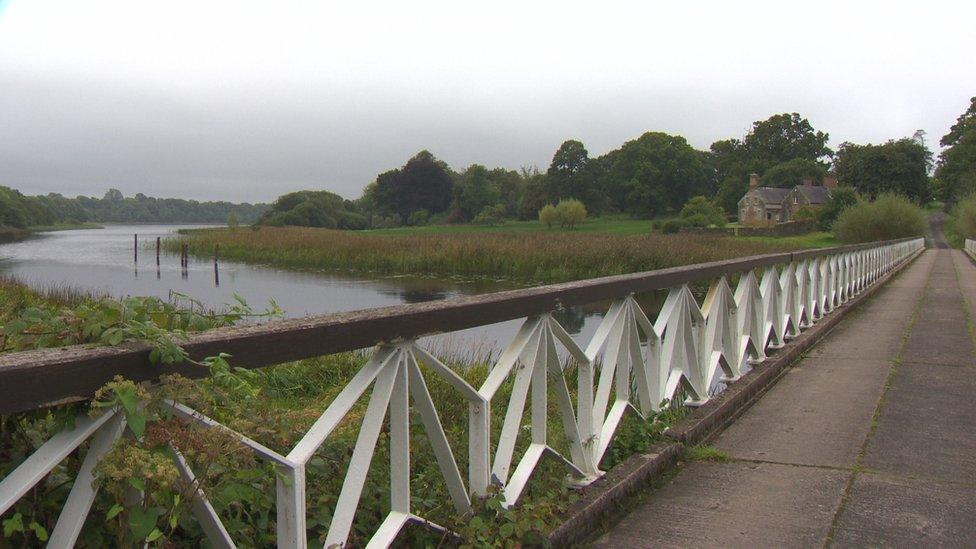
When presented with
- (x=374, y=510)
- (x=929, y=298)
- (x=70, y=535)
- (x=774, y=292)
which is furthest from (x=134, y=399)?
(x=929, y=298)

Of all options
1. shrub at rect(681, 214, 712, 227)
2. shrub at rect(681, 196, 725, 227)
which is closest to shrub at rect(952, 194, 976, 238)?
shrub at rect(681, 214, 712, 227)

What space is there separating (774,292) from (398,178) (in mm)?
116968

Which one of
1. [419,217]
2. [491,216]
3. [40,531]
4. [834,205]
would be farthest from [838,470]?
[419,217]

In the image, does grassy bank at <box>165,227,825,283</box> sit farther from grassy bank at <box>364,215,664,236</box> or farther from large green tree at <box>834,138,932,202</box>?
large green tree at <box>834,138,932,202</box>

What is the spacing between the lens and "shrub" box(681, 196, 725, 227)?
74250 millimetres

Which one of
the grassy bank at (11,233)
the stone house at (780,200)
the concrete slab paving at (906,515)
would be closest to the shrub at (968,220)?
the stone house at (780,200)

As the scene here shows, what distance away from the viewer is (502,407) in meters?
6.41

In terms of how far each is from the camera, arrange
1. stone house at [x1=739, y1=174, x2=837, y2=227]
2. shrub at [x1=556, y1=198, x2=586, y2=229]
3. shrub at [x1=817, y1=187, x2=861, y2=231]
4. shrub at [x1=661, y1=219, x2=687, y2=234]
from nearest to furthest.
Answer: shrub at [x1=817, y1=187, x2=861, y2=231], shrub at [x1=661, y1=219, x2=687, y2=234], shrub at [x1=556, y1=198, x2=586, y2=229], stone house at [x1=739, y1=174, x2=837, y2=227]

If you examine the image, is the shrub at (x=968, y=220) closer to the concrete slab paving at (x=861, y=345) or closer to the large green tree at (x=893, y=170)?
the large green tree at (x=893, y=170)

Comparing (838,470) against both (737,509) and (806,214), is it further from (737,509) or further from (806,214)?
(806,214)

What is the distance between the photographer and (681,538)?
3.21 m

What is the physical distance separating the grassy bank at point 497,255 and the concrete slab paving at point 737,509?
66.0ft

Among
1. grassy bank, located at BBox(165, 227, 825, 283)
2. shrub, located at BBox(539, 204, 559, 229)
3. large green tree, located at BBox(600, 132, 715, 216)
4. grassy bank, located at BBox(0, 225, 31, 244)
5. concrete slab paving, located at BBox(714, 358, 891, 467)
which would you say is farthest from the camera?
large green tree, located at BBox(600, 132, 715, 216)

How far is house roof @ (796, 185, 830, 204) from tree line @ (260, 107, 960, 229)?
10.3ft
